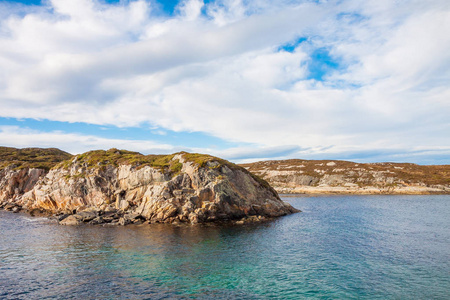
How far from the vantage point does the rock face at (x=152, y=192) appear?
60.1 m

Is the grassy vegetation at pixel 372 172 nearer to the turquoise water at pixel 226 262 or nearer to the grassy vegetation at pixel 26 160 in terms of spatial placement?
the turquoise water at pixel 226 262

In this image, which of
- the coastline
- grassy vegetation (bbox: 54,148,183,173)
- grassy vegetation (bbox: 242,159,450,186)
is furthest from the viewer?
grassy vegetation (bbox: 242,159,450,186)

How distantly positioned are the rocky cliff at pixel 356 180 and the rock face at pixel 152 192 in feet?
293

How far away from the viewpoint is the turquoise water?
2500 cm

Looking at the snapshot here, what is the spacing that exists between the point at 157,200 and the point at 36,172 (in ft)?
225

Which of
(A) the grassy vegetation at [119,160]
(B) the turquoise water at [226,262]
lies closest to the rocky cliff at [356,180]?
(B) the turquoise water at [226,262]

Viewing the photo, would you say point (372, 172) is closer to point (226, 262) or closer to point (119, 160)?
point (119, 160)

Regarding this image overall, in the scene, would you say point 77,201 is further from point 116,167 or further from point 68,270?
point 68,270

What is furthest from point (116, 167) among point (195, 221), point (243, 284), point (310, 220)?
point (243, 284)

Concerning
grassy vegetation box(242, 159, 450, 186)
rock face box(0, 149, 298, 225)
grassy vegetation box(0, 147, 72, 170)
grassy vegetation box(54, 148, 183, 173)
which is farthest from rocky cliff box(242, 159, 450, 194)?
grassy vegetation box(0, 147, 72, 170)

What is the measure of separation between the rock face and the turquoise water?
6390 mm

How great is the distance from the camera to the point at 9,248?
3972 cm

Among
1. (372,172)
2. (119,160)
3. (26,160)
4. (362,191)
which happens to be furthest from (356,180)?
(26,160)

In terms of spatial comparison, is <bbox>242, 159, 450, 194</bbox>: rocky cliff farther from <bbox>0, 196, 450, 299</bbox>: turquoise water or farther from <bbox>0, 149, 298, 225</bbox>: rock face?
<bbox>0, 196, 450, 299</bbox>: turquoise water
